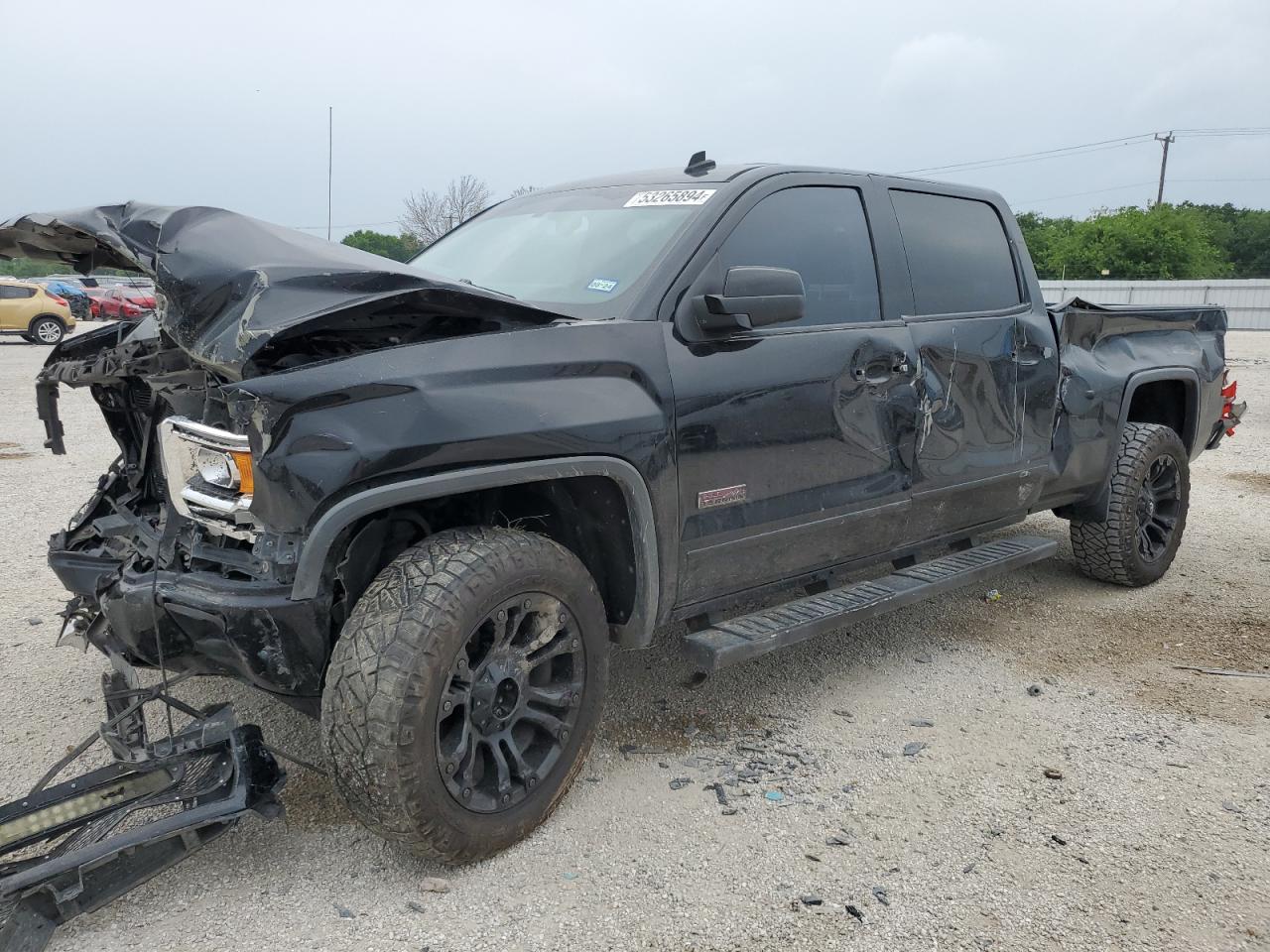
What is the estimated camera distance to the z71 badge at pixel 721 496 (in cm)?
323

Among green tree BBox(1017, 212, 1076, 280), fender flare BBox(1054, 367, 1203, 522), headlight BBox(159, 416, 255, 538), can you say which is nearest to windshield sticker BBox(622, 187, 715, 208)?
headlight BBox(159, 416, 255, 538)

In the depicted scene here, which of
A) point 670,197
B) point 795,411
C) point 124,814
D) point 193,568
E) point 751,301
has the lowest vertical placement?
point 124,814

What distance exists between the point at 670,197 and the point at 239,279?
1629 mm

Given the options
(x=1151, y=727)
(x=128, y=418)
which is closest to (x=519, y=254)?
(x=128, y=418)

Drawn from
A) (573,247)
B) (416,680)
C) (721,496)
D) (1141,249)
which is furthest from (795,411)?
(1141,249)

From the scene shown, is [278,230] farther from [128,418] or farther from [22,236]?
[128,418]

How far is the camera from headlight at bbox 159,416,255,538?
254 cm

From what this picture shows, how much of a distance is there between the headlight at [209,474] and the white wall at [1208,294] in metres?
38.3

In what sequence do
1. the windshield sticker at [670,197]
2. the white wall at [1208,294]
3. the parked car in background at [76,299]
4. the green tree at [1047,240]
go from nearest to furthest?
the windshield sticker at [670,197], the parked car in background at [76,299], the white wall at [1208,294], the green tree at [1047,240]

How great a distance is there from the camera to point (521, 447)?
2.76m

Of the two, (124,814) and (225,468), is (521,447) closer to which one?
(225,468)

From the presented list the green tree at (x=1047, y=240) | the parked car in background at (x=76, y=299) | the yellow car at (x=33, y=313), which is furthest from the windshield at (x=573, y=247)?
the green tree at (x=1047, y=240)

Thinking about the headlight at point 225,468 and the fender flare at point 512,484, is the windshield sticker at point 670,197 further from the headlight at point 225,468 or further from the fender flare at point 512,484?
the headlight at point 225,468

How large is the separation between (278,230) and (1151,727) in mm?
3458
